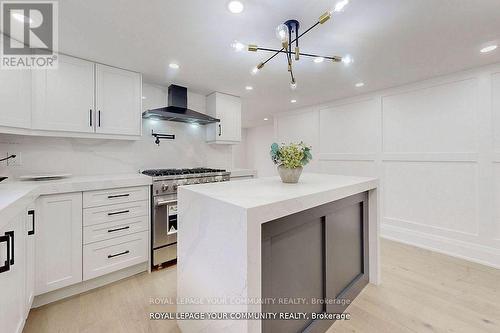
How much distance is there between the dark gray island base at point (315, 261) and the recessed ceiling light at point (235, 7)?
1.48 metres

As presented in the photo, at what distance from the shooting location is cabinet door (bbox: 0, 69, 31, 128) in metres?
1.78

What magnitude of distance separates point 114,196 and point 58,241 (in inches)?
21.8

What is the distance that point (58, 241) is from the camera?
186cm

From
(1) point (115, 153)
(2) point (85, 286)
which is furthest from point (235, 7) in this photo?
(2) point (85, 286)

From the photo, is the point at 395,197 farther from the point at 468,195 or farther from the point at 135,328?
the point at 135,328

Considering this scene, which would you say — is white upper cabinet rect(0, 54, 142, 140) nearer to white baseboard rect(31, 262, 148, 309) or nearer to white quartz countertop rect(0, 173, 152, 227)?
white quartz countertop rect(0, 173, 152, 227)

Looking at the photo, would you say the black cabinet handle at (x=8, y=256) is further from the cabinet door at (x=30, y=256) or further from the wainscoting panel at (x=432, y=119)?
the wainscoting panel at (x=432, y=119)

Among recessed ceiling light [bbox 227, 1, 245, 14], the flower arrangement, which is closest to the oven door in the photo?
the flower arrangement

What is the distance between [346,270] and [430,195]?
218cm

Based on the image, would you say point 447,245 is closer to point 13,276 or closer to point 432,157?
point 432,157

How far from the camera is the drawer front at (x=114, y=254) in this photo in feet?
6.61

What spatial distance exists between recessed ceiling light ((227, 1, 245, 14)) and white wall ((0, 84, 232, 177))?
6.55ft

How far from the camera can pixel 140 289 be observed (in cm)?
208

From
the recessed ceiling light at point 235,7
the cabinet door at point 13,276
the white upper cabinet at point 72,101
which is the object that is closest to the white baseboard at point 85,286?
the cabinet door at point 13,276
